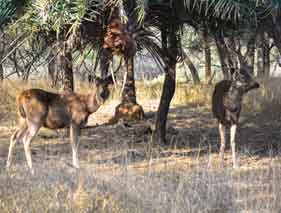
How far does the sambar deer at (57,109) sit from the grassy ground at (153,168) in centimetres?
46

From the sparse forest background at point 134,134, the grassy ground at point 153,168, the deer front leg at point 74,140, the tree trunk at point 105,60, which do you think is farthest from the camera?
the deer front leg at point 74,140

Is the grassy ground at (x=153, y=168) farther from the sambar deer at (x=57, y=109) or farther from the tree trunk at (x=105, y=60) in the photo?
the tree trunk at (x=105, y=60)

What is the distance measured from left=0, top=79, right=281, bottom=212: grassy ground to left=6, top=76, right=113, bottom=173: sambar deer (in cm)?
46

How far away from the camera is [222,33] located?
419 inches

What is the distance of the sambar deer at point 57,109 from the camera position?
368 inches

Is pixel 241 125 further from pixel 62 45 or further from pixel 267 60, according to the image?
pixel 267 60

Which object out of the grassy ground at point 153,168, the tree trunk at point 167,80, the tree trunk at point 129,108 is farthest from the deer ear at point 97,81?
the tree trunk at point 129,108

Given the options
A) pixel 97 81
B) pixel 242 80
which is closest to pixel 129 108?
pixel 242 80

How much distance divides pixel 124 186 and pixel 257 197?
1477mm

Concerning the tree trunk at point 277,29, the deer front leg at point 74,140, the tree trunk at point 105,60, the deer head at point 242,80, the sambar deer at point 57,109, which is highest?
the tree trunk at point 277,29

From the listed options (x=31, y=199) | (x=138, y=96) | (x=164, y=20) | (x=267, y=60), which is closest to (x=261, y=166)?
(x=164, y=20)

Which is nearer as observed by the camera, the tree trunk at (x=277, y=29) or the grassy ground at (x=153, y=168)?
the grassy ground at (x=153, y=168)

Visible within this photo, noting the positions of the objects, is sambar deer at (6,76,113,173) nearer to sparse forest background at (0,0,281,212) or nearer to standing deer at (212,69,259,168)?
sparse forest background at (0,0,281,212)

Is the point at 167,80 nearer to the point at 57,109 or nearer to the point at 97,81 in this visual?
the point at 97,81
